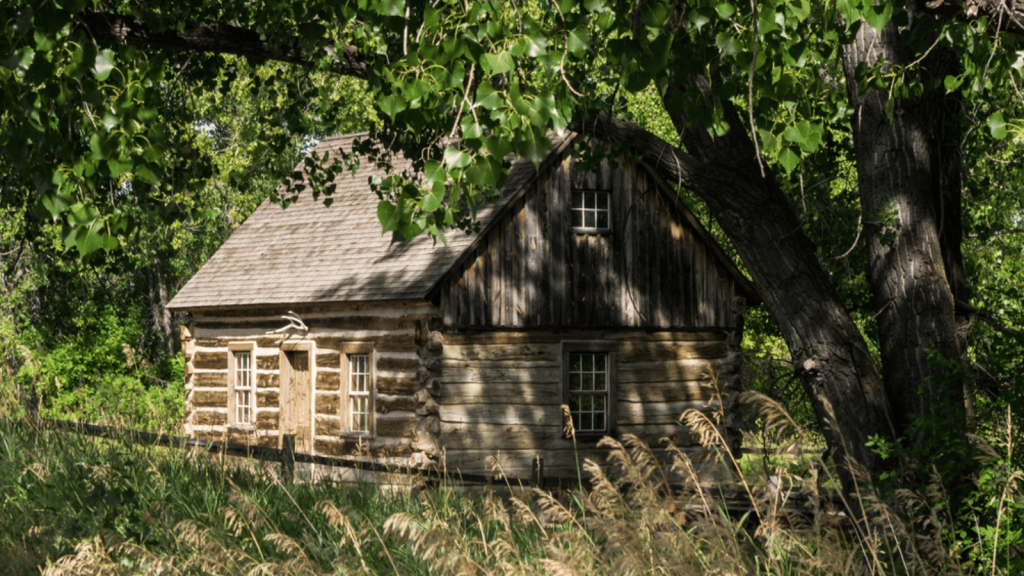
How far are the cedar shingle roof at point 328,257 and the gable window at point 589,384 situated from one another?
2.61 metres

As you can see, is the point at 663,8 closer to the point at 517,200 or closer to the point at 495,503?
the point at 495,503

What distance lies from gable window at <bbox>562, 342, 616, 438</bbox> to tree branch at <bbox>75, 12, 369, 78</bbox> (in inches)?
317

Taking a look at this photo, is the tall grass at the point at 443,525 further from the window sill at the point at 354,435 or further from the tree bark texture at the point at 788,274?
the window sill at the point at 354,435

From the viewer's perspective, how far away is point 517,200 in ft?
47.9

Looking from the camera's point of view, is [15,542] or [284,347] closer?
→ [15,542]

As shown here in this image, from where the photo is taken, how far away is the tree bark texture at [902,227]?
6949 mm

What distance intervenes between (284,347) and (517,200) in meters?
5.63

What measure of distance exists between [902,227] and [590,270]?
26.2 feet

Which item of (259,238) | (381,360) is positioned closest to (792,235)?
(381,360)

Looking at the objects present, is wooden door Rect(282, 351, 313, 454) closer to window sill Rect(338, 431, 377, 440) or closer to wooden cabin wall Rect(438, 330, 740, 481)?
window sill Rect(338, 431, 377, 440)

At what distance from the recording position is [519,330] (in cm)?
1464

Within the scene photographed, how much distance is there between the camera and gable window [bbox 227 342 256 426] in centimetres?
1831

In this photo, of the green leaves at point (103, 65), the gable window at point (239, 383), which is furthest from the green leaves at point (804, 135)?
the gable window at point (239, 383)

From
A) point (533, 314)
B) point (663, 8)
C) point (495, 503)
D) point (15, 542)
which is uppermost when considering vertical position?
point (663, 8)
